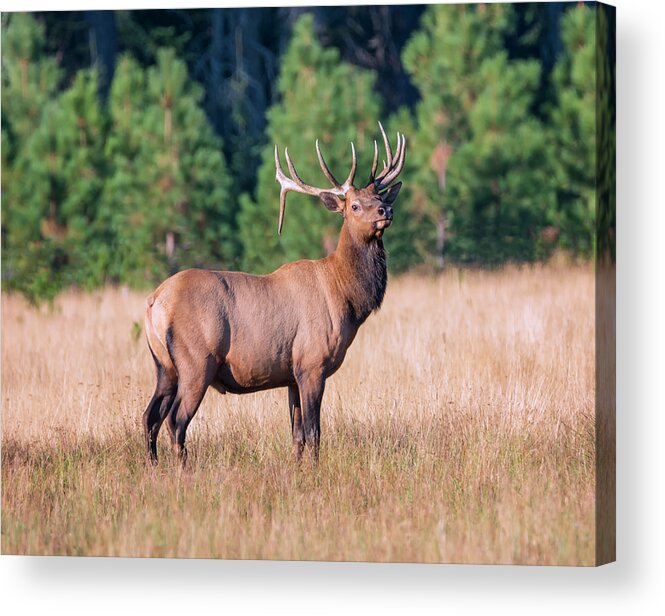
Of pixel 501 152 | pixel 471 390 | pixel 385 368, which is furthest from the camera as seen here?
pixel 501 152

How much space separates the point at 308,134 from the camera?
15883 mm

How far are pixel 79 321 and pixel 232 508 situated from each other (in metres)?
5.30

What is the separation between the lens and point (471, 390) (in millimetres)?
10633

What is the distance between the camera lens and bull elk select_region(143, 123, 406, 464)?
9203 millimetres

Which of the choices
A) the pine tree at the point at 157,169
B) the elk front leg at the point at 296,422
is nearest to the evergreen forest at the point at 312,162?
the pine tree at the point at 157,169

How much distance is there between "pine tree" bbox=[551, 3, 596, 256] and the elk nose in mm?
3823

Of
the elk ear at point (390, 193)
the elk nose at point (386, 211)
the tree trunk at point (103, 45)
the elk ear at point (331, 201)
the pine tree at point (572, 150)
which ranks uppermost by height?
the tree trunk at point (103, 45)

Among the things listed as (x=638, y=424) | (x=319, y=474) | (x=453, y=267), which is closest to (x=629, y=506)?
(x=638, y=424)

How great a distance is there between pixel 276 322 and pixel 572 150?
6200 millimetres

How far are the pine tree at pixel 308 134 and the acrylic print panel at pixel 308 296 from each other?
0.03 m

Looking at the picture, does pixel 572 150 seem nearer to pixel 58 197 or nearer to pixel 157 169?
pixel 157 169

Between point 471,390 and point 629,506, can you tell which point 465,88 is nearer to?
point 471,390

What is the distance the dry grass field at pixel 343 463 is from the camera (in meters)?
8.71

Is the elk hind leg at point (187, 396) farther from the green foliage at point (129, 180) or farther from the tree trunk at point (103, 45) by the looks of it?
the tree trunk at point (103, 45)
